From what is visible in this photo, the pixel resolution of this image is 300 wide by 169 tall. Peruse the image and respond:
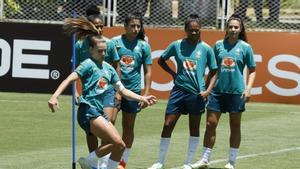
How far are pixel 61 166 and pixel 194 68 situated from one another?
234 cm

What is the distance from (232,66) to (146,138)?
3579 mm

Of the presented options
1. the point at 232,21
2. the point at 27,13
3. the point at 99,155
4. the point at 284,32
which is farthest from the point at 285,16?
the point at 99,155

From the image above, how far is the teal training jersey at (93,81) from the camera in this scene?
10641 millimetres

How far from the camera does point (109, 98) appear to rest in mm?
11938

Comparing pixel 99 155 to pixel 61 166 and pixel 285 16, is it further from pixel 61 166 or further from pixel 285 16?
pixel 285 16

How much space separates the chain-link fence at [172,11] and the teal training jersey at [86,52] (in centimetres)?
1186

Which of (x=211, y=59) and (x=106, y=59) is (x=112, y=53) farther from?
(x=211, y=59)

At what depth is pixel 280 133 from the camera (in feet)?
56.2

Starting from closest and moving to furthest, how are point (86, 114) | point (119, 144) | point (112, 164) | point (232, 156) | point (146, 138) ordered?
point (119, 144) → point (86, 114) → point (112, 164) → point (232, 156) → point (146, 138)

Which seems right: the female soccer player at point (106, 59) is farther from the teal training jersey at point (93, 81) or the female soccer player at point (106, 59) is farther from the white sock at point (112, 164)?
the teal training jersey at point (93, 81)

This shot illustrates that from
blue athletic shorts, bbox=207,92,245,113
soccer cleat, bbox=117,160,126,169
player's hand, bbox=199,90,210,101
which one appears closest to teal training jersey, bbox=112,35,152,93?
player's hand, bbox=199,90,210,101

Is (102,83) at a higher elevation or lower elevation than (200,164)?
higher

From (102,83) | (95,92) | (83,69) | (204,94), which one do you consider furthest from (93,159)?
(204,94)

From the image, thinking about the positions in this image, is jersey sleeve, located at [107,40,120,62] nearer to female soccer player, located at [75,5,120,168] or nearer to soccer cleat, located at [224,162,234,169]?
female soccer player, located at [75,5,120,168]
